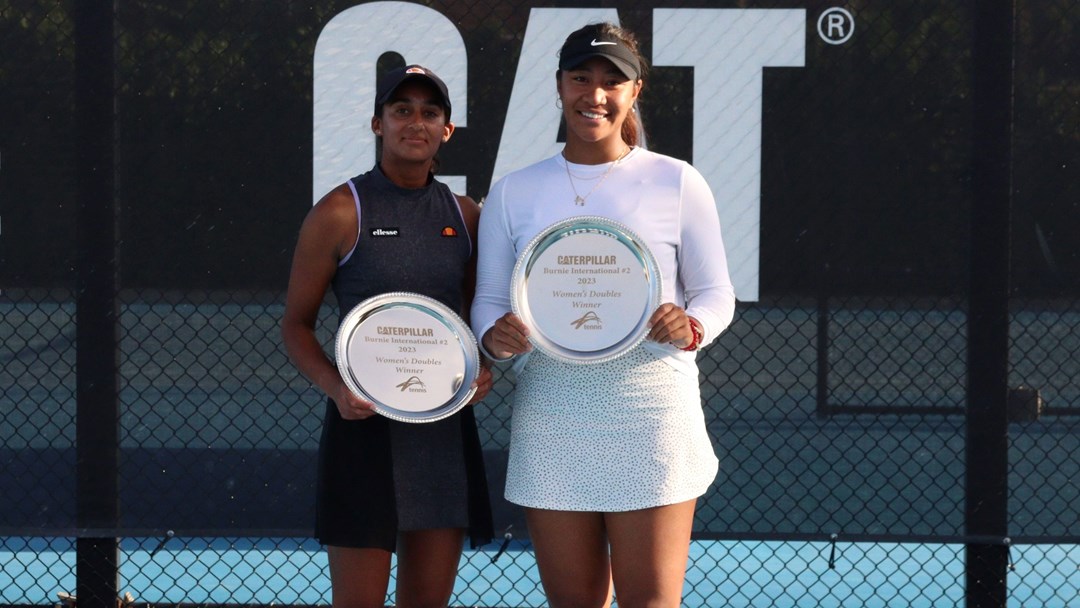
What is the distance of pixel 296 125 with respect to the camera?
13.2 feet

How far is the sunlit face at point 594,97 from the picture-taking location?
2.47 meters

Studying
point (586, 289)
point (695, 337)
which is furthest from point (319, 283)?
point (695, 337)

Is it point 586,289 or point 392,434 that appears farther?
point 392,434

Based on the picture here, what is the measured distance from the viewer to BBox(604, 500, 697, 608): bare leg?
2.45m

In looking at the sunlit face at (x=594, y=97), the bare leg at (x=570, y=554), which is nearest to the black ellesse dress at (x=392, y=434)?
the bare leg at (x=570, y=554)

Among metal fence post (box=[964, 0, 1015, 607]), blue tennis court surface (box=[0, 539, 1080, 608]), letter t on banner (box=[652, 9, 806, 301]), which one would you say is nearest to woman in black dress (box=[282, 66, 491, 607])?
letter t on banner (box=[652, 9, 806, 301])

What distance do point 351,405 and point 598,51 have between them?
89 centimetres

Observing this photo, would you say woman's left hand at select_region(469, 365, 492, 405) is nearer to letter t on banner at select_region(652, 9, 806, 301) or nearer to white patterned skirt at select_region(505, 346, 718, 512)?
white patterned skirt at select_region(505, 346, 718, 512)

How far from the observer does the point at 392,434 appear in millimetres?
2654

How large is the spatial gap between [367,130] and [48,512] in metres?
3.01

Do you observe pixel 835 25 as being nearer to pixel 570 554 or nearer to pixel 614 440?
pixel 614 440

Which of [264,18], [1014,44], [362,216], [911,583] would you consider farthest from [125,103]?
[911,583]

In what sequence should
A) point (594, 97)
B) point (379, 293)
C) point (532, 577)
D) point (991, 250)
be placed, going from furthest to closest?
point (532, 577) < point (991, 250) < point (379, 293) < point (594, 97)

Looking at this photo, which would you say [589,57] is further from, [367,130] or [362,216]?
[367,130]
